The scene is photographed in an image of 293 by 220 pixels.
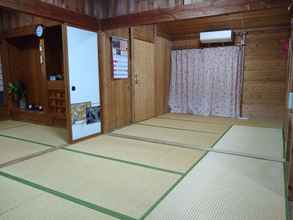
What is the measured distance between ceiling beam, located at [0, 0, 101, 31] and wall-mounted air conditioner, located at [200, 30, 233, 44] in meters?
2.99

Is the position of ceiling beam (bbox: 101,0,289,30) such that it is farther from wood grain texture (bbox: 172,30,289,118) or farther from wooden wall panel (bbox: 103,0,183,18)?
wood grain texture (bbox: 172,30,289,118)

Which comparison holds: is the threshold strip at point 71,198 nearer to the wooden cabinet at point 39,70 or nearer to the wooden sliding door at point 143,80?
the wooden cabinet at point 39,70

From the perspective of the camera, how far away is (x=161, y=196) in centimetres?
206

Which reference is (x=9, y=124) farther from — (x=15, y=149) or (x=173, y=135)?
(x=173, y=135)

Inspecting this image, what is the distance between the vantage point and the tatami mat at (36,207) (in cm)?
177

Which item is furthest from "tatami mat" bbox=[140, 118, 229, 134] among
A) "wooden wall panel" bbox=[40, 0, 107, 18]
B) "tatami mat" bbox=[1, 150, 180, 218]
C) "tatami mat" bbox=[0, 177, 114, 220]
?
"tatami mat" bbox=[0, 177, 114, 220]

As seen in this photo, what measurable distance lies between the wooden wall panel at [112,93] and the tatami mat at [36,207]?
2287 mm

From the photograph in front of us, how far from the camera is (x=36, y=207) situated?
1.89 metres

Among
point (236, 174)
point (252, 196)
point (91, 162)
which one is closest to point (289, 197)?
point (252, 196)

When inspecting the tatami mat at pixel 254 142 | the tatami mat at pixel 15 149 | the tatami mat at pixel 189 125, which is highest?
the tatami mat at pixel 189 125

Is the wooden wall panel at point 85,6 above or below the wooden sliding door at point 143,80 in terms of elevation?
above

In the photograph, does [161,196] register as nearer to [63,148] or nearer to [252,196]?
[252,196]

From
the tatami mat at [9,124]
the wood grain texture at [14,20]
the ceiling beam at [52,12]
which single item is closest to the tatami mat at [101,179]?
the ceiling beam at [52,12]

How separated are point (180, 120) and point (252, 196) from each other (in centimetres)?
359
